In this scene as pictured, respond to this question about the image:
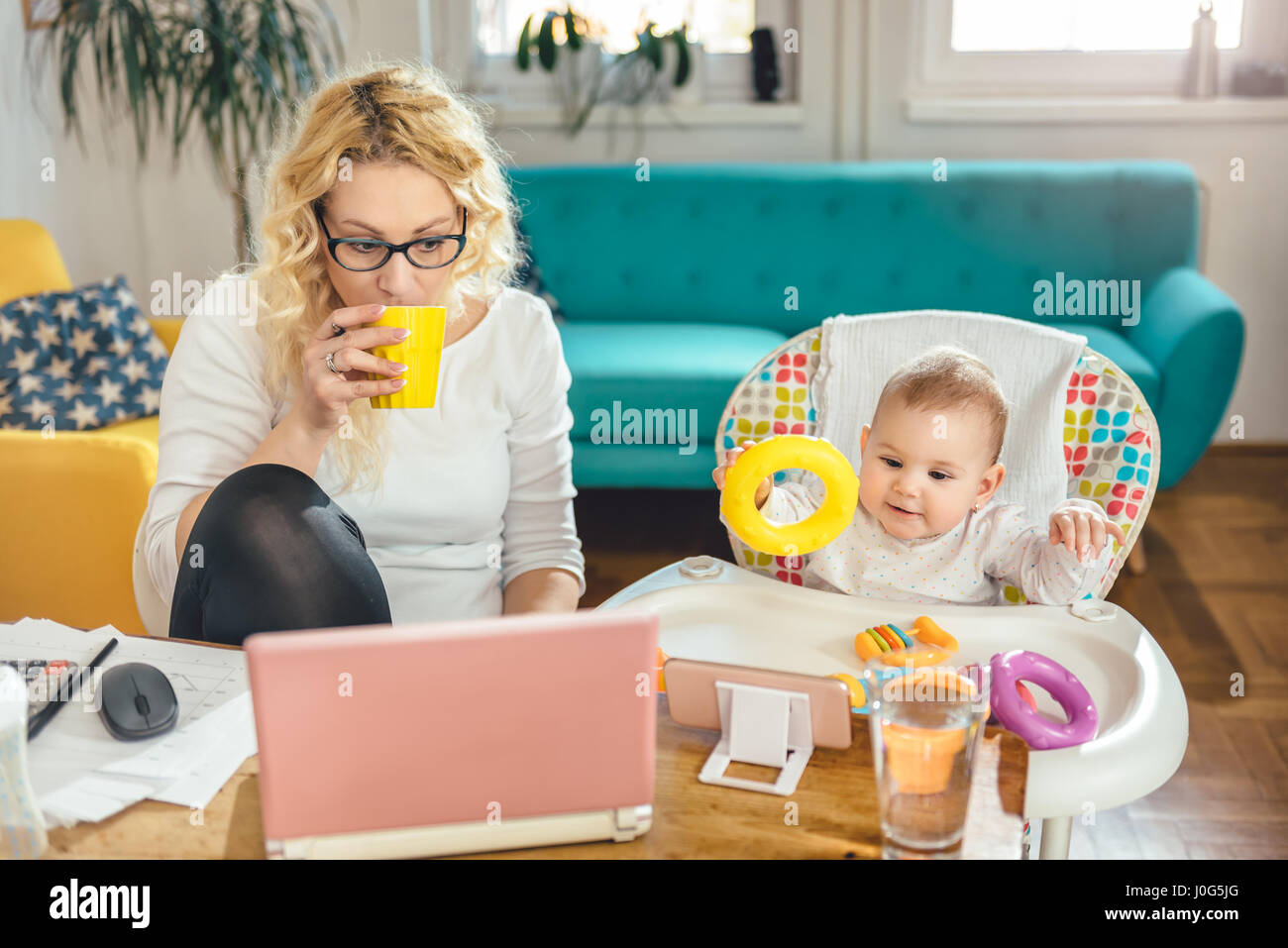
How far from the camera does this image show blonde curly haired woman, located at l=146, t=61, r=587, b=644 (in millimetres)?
1182

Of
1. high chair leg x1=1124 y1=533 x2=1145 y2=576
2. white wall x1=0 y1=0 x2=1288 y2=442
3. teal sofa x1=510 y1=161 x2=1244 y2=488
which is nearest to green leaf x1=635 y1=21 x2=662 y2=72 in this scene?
white wall x1=0 y1=0 x2=1288 y2=442

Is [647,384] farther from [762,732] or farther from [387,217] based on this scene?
[762,732]

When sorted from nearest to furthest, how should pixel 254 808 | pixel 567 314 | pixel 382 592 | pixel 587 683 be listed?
pixel 587 683 → pixel 254 808 → pixel 382 592 → pixel 567 314

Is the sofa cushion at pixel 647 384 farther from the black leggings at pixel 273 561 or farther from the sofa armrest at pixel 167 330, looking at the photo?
the black leggings at pixel 273 561

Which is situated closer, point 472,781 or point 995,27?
point 472,781

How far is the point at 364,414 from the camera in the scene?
1427mm

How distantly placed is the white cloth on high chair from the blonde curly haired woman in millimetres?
361

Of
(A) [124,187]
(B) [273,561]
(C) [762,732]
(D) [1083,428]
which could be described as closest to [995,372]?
(D) [1083,428]

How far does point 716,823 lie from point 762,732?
91 mm
